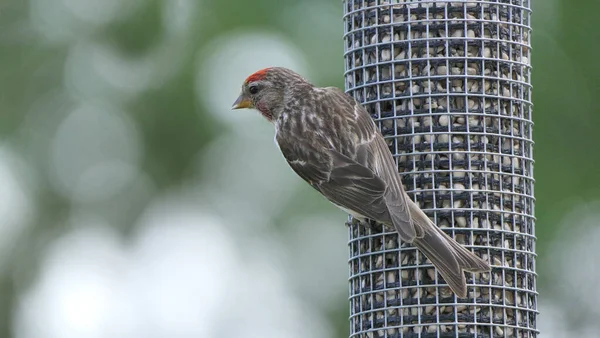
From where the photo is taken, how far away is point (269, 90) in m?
14.0

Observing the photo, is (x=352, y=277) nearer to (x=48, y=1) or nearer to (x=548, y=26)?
(x=548, y=26)

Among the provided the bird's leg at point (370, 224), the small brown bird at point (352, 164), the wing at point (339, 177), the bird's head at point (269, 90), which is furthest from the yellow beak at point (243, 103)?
the bird's leg at point (370, 224)

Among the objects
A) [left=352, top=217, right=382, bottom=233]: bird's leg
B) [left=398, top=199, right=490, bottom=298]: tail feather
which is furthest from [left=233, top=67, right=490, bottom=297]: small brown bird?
[left=352, top=217, right=382, bottom=233]: bird's leg

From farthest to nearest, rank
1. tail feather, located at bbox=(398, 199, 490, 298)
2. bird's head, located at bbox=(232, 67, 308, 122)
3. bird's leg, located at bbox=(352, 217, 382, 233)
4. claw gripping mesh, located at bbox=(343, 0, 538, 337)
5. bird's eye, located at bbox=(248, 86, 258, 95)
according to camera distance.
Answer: bird's eye, located at bbox=(248, 86, 258, 95) < bird's head, located at bbox=(232, 67, 308, 122) < bird's leg, located at bbox=(352, 217, 382, 233) < claw gripping mesh, located at bbox=(343, 0, 538, 337) < tail feather, located at bbox=(398, 199, 490, 298)

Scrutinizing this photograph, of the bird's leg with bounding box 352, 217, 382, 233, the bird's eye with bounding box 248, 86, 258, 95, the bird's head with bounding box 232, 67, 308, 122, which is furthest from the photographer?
the bird's eye with bounding box 248, 86, 258, 95

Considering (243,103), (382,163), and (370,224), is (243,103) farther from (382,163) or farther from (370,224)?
(382,163)

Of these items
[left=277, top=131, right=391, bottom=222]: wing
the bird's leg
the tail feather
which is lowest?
the tail feather

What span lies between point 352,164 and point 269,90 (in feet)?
5.63

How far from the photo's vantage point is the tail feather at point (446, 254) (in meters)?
11.7

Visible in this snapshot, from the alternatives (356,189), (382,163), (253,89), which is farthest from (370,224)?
(253,89)

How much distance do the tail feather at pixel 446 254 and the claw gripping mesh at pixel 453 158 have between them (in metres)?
0.29

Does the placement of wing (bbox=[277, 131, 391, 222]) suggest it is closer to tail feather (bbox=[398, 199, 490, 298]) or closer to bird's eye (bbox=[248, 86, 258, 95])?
tail feather (bbox=[398, 199, 490, 298])

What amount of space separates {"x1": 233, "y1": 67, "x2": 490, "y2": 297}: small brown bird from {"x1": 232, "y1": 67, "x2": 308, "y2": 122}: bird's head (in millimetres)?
15

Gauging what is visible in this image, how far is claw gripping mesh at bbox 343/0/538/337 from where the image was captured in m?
12.1
